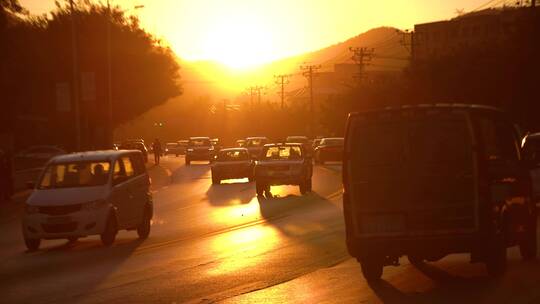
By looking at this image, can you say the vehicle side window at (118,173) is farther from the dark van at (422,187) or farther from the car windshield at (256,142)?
the car windshield at (256,142)

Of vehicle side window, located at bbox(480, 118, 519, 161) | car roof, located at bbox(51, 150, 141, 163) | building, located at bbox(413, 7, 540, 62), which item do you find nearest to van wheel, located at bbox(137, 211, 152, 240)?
car roof, located at bbox(51, 150, 141, 163)

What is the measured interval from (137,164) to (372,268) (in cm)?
1143

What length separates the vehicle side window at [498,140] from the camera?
14273 mm

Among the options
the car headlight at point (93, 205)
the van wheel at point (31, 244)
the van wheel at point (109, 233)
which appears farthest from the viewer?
the van wheel at point (31, 244)

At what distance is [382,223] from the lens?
1359 centimetres

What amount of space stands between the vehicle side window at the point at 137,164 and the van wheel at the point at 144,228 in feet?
3.38

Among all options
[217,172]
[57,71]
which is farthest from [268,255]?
[57,71]

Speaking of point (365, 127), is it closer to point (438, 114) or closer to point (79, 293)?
point (438, 114)

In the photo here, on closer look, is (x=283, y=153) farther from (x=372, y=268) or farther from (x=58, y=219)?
(x=372, y=268)

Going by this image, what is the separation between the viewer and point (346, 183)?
45.5 ft

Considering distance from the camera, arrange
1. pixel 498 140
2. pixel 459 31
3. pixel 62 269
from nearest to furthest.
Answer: pixel 498 140 → pixel 62 269 → pixel 459 31

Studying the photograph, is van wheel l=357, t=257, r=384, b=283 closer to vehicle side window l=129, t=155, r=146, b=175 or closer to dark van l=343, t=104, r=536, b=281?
dark van l=343, t=104, r=536, b=281

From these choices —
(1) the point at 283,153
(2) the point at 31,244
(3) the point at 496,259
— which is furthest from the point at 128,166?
(1) the point at 283,153

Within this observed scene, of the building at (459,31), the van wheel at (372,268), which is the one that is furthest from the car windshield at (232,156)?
the building at (459,31)
